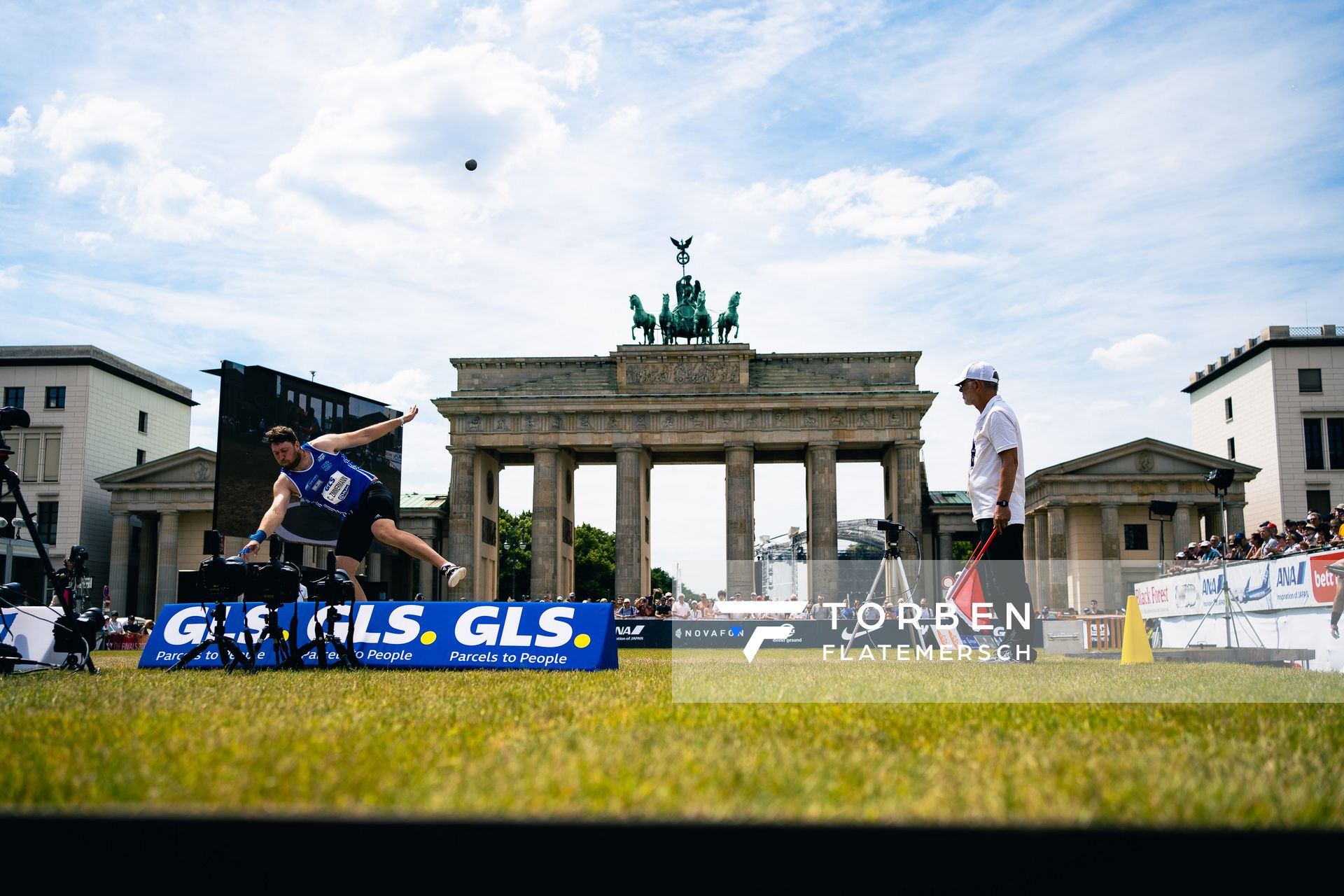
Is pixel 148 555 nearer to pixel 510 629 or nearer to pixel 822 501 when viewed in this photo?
pixel 822 501

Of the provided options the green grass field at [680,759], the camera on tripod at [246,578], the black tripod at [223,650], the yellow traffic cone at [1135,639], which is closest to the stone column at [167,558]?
the black tripod at [223,650]

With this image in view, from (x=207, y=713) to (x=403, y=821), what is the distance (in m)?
3.66

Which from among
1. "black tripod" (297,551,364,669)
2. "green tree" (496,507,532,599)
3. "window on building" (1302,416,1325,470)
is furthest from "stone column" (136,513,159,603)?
"window on building" (1302,416,1325,470)

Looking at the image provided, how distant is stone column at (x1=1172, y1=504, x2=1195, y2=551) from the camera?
61344 mm

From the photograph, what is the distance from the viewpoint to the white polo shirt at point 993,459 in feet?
32.9

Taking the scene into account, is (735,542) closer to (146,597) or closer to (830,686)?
(146,597)

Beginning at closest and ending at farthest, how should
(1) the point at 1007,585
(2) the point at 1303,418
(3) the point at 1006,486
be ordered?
(1) the point at 1007,585, (3) the point at 1006,486, (2) the point at 1303,418

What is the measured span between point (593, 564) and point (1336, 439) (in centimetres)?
7489

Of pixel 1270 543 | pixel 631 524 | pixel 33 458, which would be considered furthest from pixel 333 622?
pixel 33 458

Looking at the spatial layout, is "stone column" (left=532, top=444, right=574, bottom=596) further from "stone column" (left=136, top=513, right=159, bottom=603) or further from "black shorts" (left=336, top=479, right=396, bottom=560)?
"black shorts" (left=336, top=479, right=396, bottom=560)

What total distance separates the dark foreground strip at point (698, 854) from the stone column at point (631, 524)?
60.7m

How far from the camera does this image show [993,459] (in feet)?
34.1

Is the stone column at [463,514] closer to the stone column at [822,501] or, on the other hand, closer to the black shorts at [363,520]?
the stone column at [822,501]

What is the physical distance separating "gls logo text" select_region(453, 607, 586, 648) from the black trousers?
14.6 feet
